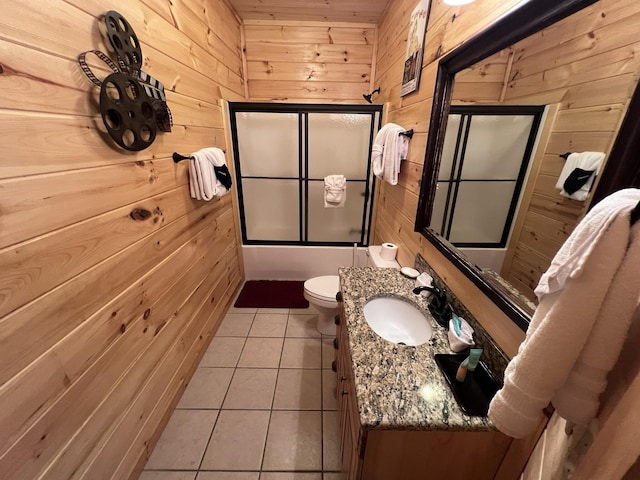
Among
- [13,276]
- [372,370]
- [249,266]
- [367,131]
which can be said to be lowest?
[249,266]

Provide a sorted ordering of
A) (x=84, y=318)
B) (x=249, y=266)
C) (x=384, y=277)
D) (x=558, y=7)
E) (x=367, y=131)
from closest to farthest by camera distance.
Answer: (x=558, y=7)
(x=84, y=318)
(x=384, y=277)
(x=367, y=131)
(x=249, y=266)

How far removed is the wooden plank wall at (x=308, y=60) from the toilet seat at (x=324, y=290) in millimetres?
1937

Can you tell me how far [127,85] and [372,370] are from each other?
56.7 inches

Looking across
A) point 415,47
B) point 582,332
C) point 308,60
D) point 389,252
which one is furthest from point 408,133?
point 308,60

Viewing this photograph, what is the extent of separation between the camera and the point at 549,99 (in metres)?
0.65

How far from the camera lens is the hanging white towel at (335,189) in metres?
2.43

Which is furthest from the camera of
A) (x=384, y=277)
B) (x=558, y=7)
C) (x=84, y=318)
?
(x=384, y=277)

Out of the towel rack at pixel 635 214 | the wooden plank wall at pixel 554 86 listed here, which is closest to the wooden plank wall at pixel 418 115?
the wooden plank wall at pixel 554 86

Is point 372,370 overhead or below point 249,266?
overhead

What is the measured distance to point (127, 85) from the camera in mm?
1006

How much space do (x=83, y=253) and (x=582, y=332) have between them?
1307 mm

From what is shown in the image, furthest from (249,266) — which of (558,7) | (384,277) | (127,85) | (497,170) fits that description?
(558,7)

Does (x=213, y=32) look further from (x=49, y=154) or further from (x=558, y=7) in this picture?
(x=558, y=7)

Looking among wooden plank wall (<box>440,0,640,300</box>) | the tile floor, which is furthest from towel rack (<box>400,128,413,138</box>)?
the tile floor
